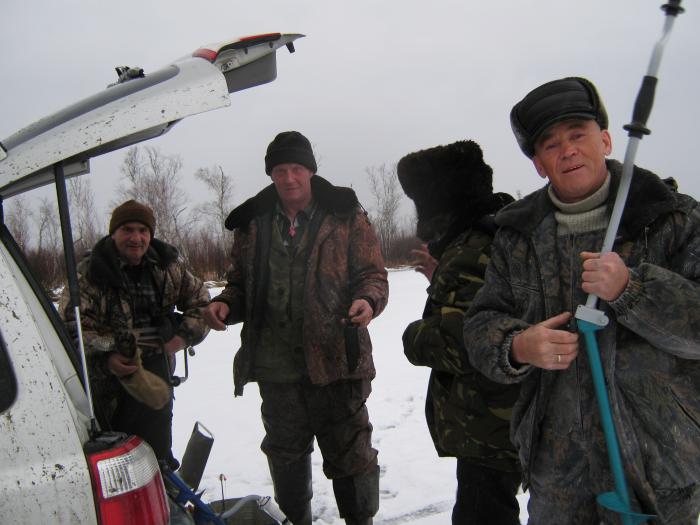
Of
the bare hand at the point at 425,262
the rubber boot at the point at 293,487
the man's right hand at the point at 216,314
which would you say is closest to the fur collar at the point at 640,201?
the bare hand at the point at 425,262

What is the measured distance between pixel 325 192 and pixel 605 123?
5.00ft

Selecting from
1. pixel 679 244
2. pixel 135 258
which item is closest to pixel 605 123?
pixel 679 244

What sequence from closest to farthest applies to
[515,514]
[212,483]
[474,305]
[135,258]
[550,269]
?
1. [550,269]
2. [474,305]
3. [515,514]
4. [135,258]
5. [212,483]

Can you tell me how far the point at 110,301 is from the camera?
109 inches

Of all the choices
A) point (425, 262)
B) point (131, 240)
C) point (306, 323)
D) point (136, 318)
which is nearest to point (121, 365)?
point (136, 318)

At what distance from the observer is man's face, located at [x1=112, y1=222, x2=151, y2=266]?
111 inches

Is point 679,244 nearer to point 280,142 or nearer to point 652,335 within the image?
point 652,335

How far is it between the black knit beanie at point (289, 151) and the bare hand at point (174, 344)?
43.2 inches

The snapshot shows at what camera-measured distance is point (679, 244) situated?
1.31 m

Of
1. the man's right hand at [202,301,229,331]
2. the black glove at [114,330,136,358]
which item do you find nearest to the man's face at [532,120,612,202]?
the man's right hand at [202,301,229,331]

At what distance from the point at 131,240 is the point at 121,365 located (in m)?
0.69

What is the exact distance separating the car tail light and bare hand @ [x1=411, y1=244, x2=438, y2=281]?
1261 mm

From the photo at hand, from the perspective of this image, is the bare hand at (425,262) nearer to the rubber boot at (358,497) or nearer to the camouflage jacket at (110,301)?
the rubber boot at (358,497)

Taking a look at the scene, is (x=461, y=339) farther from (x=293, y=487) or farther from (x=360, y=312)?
(x=293, y=487)
